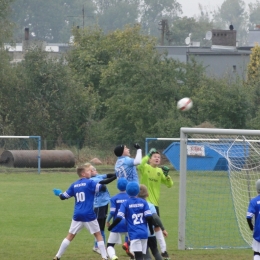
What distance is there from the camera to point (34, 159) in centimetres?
2959

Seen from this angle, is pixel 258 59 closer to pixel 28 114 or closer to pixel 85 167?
pixel 28 114

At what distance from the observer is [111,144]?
3391 centimetres

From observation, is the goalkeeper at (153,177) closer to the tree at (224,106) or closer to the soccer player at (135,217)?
the soccer player at (135,217)

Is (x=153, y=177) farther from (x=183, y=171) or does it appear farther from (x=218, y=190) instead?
(x=218, y=190)

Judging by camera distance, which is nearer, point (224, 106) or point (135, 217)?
point (135, 217)

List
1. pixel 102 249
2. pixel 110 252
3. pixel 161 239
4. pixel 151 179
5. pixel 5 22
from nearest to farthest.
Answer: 1. pixel 110 252
2. pixel 102 249
3. pixel 161 239
4. pixel 151 179
5. pixel 5 22

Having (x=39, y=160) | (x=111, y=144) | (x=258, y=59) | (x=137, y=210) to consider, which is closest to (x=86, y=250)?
(x=137, y=210)

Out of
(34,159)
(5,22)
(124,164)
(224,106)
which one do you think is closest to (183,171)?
(124,164)

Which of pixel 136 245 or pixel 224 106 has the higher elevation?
pixel 224 106

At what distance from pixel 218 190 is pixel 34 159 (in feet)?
44.5

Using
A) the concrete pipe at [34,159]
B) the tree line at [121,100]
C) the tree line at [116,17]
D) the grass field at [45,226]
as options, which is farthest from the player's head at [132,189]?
the tree line at [116,17]

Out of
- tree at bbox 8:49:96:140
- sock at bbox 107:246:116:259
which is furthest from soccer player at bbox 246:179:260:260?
tree at bbox 8:49:96:140

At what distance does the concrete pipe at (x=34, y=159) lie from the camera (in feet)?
96.9

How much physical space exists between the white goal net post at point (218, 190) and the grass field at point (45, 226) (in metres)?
0.45
